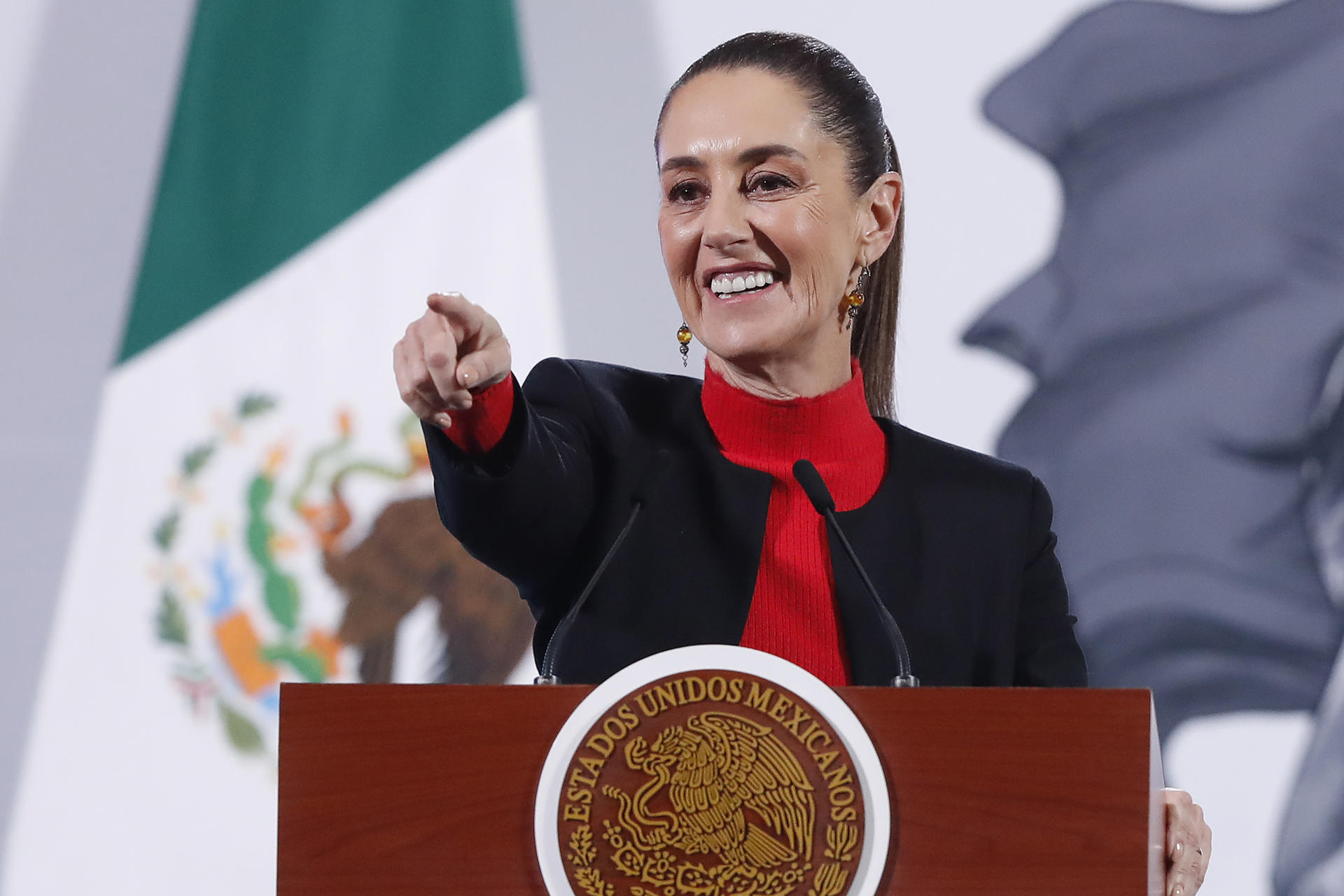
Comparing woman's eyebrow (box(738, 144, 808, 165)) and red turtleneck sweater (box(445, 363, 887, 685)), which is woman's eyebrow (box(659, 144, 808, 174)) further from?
red turtleneck sweater (box(445, 363, 887, 685))

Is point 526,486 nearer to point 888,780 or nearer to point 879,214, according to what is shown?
point 888,780

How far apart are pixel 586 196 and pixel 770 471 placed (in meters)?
1.49

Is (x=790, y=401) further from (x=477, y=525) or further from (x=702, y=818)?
(x=702, y=818)

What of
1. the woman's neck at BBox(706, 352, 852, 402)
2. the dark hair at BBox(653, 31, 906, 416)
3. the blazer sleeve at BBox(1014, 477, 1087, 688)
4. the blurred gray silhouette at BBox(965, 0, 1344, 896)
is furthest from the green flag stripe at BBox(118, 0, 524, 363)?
the blazer sleeve at BBox(1014, 477, 1087, 688)

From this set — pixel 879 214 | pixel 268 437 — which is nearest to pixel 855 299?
pixel 879 214

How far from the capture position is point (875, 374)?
172cm

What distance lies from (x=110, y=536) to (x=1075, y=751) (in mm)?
2253

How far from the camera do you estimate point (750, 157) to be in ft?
4.88

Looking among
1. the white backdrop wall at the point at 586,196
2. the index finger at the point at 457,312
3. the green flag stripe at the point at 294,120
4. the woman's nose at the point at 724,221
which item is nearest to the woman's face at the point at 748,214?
the woman's nose at the point at 724,221

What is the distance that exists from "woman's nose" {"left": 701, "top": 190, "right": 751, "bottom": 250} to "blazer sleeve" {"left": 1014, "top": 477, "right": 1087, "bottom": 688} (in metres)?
0.42

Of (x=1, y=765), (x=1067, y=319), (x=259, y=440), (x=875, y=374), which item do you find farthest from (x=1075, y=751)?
(x=1, y=765)

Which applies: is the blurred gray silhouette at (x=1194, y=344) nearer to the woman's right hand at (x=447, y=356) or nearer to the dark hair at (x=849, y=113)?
the dark hair at (x=849, y=113)

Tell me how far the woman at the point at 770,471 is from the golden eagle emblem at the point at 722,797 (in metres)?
0.37

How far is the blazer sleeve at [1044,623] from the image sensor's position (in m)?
1.48
